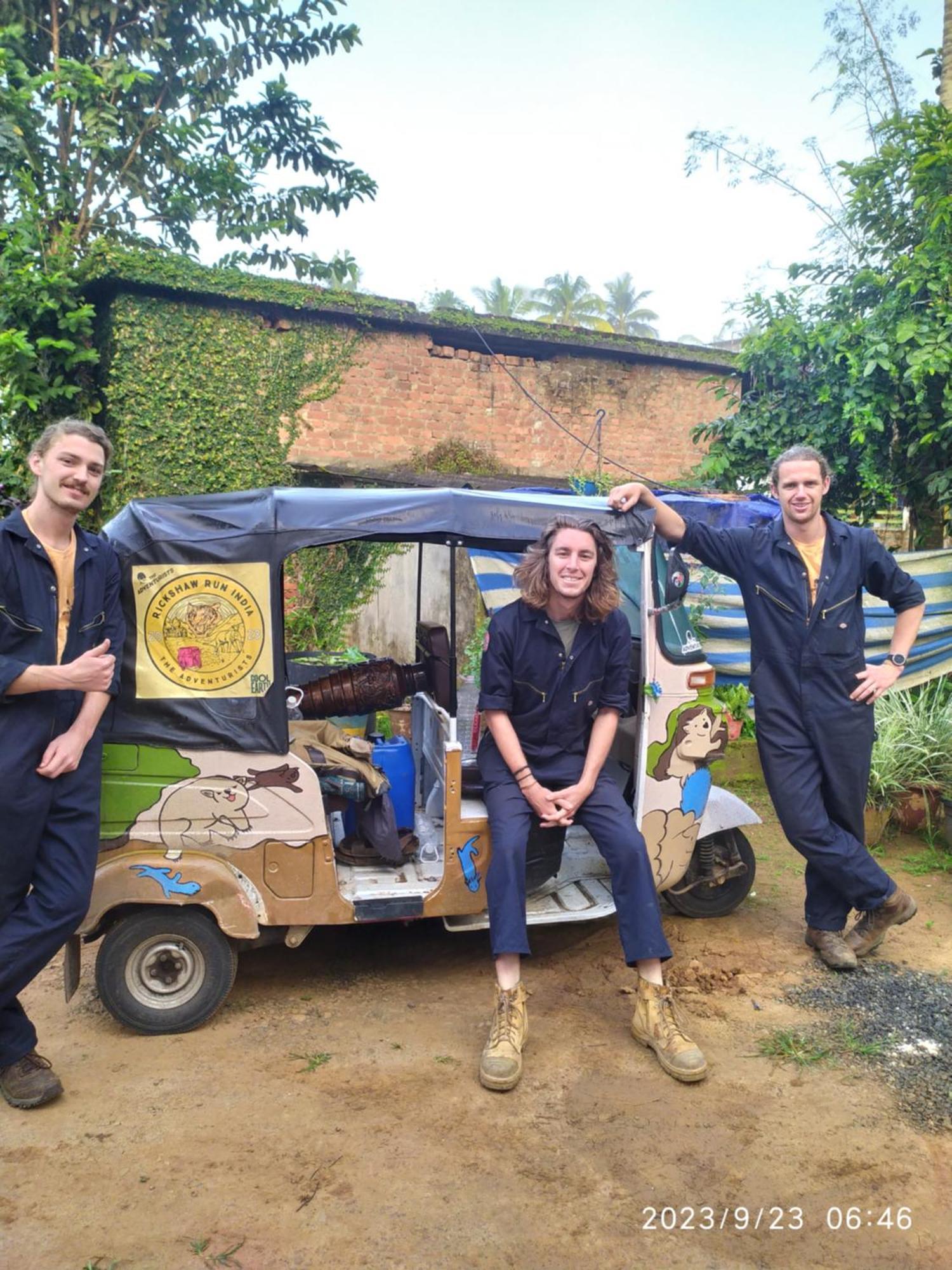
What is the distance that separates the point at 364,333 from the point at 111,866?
305 inches

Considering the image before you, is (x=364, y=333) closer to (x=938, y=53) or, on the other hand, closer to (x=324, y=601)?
(x=324, y=601)

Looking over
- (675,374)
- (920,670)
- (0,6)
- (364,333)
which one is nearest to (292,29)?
(0,6)

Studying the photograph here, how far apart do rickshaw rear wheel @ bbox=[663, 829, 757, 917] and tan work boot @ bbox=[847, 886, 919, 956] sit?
0.63m

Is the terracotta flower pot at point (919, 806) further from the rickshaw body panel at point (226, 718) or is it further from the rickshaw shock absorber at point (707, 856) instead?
the rickshaw body panel at point (226, 718)

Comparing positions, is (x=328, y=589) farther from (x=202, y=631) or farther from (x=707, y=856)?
(x=202, y=631)

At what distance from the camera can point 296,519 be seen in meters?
3.62

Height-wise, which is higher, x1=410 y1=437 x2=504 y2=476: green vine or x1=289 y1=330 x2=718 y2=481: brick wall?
x1=289 y1=330 x2=718 y2=481: brick wall

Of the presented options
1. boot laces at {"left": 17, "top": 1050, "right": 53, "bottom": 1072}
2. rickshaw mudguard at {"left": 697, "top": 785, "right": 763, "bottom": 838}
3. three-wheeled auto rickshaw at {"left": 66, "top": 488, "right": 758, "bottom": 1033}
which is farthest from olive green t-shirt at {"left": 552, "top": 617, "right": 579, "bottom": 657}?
boot laces at {"left": 17, "top": 1050, "right": 53, "bottom": 1072}

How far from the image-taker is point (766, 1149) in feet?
9.53

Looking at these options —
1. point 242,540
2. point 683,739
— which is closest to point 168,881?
point 242,540

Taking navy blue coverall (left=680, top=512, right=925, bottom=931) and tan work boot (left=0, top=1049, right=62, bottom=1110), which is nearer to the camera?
tan work boot (left=0, top=1049, right=62, bottom=1110)

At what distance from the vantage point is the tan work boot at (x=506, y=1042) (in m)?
3.25

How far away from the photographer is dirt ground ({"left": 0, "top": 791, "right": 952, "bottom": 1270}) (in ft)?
8.13

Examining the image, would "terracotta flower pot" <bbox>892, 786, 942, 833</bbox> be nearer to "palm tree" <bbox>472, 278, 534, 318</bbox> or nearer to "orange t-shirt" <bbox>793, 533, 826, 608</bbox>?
"orange t-shirt" <bbox>793, 533, 826, 608</bbox>
